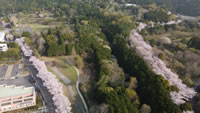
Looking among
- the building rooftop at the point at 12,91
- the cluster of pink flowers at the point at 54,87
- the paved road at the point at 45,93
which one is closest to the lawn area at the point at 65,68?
the cluster of pink flowers at the point at 54,87

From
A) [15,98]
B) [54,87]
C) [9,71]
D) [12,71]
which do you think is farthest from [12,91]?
[9,71]

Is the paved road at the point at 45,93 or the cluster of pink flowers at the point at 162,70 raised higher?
the cluster of pink flowers at the point at 162,70

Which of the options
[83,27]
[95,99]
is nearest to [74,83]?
[95,99]

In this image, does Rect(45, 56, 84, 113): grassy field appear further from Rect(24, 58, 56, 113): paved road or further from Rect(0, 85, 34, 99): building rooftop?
Rect(0, 85, 34, 99): building rooftop

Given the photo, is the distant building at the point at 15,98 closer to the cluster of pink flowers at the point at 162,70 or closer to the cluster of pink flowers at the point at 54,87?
the cluster of pink flowers at the point at 54,87

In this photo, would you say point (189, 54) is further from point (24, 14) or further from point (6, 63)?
point (24, 14)

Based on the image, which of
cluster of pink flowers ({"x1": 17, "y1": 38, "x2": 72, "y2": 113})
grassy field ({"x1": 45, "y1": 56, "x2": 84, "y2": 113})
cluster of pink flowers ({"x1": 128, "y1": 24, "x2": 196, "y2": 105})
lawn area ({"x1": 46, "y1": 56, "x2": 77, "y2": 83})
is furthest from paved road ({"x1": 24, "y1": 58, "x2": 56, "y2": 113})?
cluster of pink flowers ({"x1": 128, "y1": 24, "x2": 196, "y2": 105})

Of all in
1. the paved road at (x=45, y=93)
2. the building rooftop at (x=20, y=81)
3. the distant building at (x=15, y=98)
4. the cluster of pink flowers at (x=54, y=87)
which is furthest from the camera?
the building rooftop at (x=20, y=81)

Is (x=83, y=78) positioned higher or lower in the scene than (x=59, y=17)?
lower

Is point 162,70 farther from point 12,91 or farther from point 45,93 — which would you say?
point 12,91
